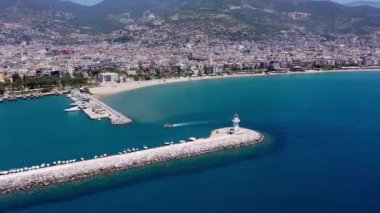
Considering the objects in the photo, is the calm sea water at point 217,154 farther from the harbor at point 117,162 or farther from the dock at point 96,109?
the dock at point 96,109

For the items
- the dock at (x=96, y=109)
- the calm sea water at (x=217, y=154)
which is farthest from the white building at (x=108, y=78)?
the calm sea water at (x=217, y=154)

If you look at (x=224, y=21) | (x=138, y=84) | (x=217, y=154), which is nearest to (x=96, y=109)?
(x=217, y=154)

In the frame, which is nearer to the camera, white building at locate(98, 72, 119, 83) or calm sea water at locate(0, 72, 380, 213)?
calm sea water at locate(0, 72, 380, 213)

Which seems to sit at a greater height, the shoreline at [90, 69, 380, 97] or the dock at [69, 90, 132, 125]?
the shoreline at [90, 69, 380, 97]

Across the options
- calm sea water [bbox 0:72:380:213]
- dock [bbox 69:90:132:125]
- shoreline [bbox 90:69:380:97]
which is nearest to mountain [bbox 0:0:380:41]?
shoreline [bbox 90:69:380:97]

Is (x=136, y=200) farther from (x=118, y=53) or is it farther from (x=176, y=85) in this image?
(x=118, y=53)

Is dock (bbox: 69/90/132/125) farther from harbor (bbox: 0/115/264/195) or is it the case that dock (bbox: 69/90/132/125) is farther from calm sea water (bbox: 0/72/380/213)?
harbor (bbox: 0/115/264/195)

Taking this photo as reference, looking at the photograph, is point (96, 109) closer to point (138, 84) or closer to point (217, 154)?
point (217, 154)
